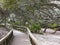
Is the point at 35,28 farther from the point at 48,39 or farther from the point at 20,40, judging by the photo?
the point at 20,40

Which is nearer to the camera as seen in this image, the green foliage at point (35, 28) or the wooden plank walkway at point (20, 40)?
the wooden plank walkway at point (20, 40)

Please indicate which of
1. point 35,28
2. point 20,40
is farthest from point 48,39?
point 35,28

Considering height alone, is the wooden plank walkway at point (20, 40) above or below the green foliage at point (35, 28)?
above

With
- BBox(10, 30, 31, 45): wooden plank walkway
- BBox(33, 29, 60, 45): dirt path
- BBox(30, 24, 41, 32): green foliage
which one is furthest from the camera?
BBox(30, 24, 41, 32): green foliage

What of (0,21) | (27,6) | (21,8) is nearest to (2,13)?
(21,8)

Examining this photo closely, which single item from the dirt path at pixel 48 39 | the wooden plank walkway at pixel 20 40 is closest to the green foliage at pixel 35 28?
the dirt path at pixel 48 39

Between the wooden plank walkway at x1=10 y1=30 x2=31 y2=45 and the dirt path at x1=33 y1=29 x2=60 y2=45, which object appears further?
the dirt path at x1=33 y1=29 x2=60 y2=45

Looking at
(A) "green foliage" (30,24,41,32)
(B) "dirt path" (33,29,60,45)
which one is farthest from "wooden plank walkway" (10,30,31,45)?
(A) "green foliage" (30,24,41,32)

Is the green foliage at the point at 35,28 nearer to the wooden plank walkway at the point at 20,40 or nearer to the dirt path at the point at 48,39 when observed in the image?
the dirt path at the point at 48,39

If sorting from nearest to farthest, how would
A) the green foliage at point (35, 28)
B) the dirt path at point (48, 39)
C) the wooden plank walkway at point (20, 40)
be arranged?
the wooden plank walkway at point (20, 40) → the dirt path at point (48, 39) → the green foliage at point (35, 28)

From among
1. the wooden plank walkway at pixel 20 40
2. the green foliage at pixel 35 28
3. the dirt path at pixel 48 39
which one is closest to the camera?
the wooden plank walkway at pixel 20 40

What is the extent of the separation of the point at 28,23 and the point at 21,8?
23.0 ft

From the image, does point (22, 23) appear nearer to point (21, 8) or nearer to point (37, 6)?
point (21, 8)

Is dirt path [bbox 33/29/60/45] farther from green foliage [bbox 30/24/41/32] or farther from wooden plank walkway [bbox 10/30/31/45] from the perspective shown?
green foliage [bbox 30/24/41/32]
